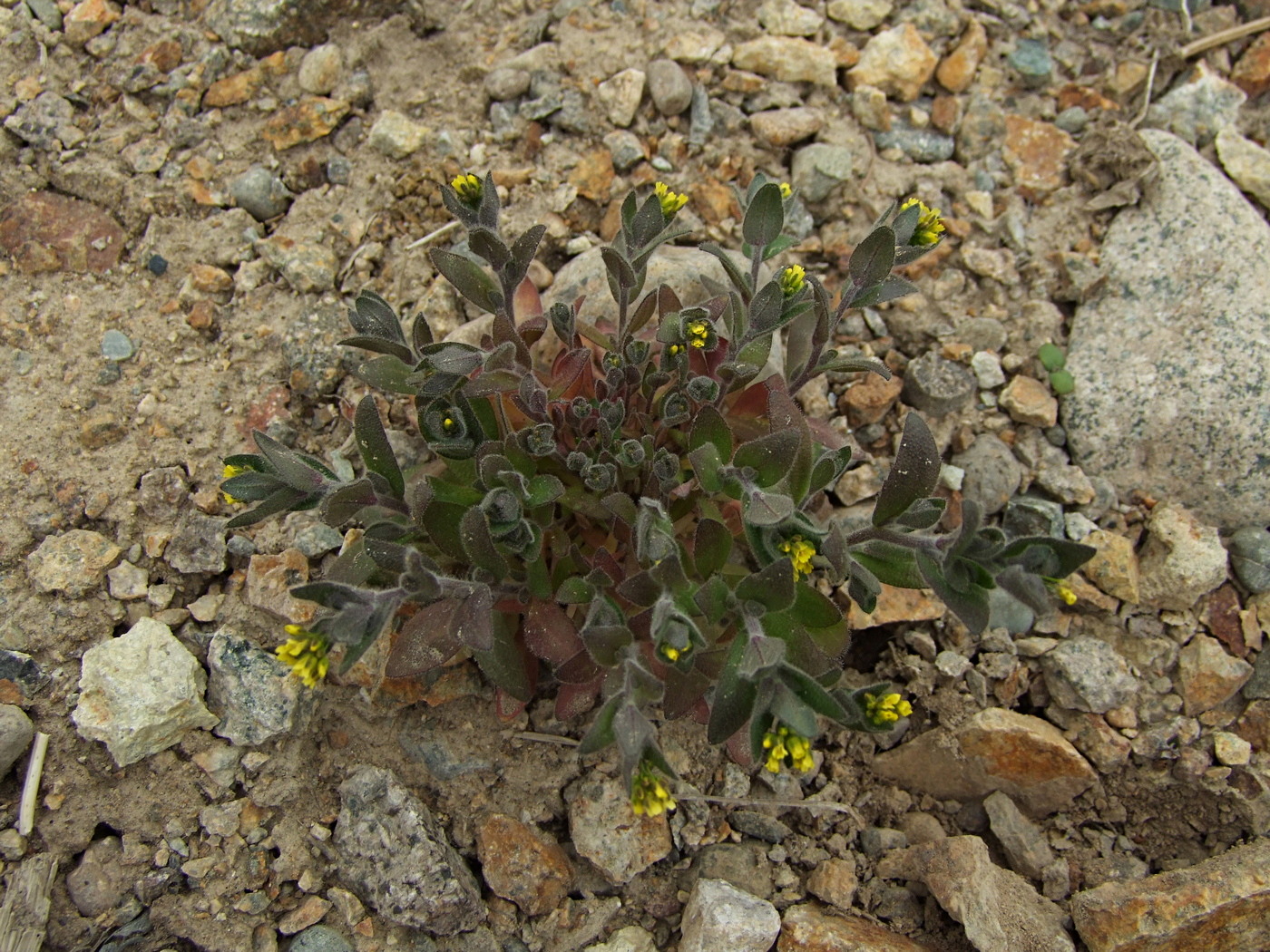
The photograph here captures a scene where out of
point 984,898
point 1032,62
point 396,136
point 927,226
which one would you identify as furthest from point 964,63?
point 984,898

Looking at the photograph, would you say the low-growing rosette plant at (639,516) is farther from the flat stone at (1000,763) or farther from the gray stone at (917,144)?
the gray stone at (917,144)

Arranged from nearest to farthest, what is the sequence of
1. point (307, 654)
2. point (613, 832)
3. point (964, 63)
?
point (307, 654) < point (613, 832) < point (964, 63)

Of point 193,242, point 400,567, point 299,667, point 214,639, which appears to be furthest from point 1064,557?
point 193,242

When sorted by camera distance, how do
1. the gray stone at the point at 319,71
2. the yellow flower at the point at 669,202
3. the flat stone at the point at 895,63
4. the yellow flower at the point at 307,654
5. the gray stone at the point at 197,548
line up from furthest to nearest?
the flat stone at the point at 895,63
the gray stone at the point at 319,71
the gray stone at the point at 197,548
the yellow flower at the point at 669,202
the yellow flower at the point at 307,654

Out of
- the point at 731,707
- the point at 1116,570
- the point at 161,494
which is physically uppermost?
the point at 731,707

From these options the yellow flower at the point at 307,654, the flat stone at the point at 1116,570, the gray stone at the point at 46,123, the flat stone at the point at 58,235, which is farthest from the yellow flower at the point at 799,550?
the gray stone at the point at 46,123

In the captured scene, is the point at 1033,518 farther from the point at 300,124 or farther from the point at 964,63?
the point at 300,124

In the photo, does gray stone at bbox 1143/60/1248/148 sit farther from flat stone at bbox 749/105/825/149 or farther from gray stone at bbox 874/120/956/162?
flat stone at bbox 749/105/825/149
